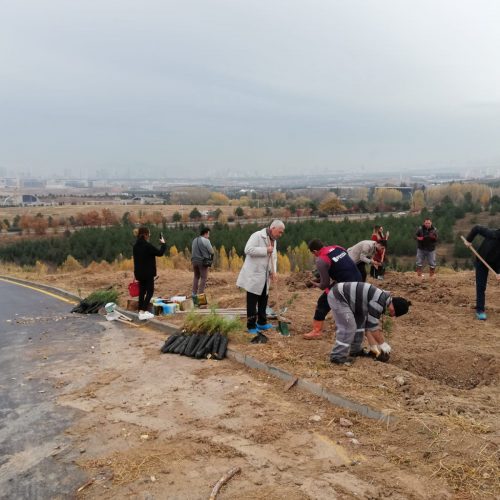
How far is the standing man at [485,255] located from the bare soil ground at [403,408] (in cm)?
30

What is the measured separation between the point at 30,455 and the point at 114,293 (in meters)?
7.25

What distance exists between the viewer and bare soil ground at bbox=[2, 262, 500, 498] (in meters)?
3.81

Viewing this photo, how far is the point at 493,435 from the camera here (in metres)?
4.30

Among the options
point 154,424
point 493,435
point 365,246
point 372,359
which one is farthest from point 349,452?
point 365,246

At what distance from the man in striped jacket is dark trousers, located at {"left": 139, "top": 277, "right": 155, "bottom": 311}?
4.26 metres

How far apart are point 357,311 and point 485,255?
363 centimetres

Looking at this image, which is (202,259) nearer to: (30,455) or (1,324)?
(1,324)

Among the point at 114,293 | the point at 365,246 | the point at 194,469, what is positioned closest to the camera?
the point at 194,469

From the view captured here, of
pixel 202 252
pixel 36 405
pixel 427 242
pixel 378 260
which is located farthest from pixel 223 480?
pixel 427 242

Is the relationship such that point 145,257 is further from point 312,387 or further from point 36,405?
point 312,387

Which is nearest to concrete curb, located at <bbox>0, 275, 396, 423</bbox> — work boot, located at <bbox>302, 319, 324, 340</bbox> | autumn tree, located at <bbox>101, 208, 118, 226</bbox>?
work boot, located at <bbox>302, 319, 324, 340</bbox>

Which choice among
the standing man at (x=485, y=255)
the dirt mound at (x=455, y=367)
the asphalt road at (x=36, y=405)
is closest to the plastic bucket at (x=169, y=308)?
the asphalt road at (x=36, y=405)

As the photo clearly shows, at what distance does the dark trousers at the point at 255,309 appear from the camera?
24.6ft

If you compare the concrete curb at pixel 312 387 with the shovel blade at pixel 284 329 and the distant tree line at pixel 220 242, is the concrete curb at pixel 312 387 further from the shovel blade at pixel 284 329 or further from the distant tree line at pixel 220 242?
the distant tree line at pixel 220 242
